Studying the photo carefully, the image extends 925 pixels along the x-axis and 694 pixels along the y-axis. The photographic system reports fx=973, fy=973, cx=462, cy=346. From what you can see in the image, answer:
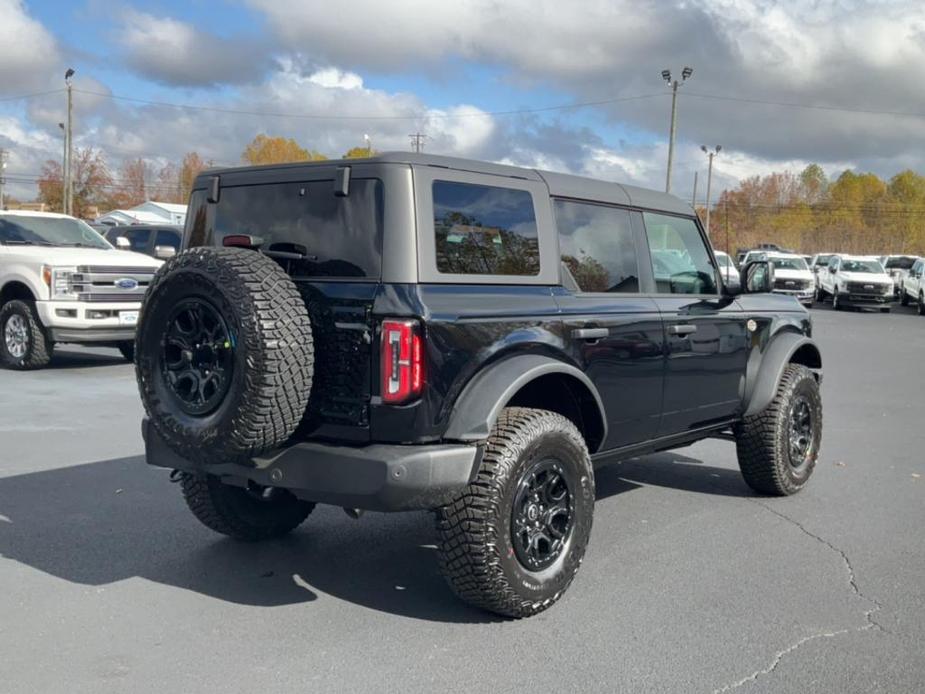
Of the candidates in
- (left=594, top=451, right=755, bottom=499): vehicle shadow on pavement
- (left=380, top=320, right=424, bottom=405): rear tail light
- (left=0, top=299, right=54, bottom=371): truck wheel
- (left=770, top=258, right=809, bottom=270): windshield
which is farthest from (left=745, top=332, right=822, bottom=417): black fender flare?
(left=770, top=258, right=809, bottom=270): windshield

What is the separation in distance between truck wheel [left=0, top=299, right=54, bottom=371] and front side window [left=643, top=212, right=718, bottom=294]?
8.92 meters

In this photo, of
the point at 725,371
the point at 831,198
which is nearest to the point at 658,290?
the point at 725,371

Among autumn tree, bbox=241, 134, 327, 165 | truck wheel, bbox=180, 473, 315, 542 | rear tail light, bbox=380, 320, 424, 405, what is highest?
autumn tree, bbox=241, 134, 327, 165

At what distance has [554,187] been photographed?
197 inches

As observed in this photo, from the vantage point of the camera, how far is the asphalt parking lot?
372 cm

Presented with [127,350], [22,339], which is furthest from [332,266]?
[127,350]

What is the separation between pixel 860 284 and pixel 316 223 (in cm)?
2964

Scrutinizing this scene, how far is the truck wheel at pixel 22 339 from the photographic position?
12055 millimetres

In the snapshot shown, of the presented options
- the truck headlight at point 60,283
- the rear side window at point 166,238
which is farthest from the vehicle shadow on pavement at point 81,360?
the rear side window at point 166,238

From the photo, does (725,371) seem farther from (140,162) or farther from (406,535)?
(140,162)

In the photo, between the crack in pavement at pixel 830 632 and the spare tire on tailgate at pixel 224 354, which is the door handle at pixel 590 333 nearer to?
the spare tire on tailgate at pixel 224 354

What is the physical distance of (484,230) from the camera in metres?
4.51

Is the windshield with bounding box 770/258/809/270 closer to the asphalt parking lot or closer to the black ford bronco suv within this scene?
the asphalt parking lot

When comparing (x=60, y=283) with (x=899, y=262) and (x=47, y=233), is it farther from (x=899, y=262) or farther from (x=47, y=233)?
(x=899, y=262)
